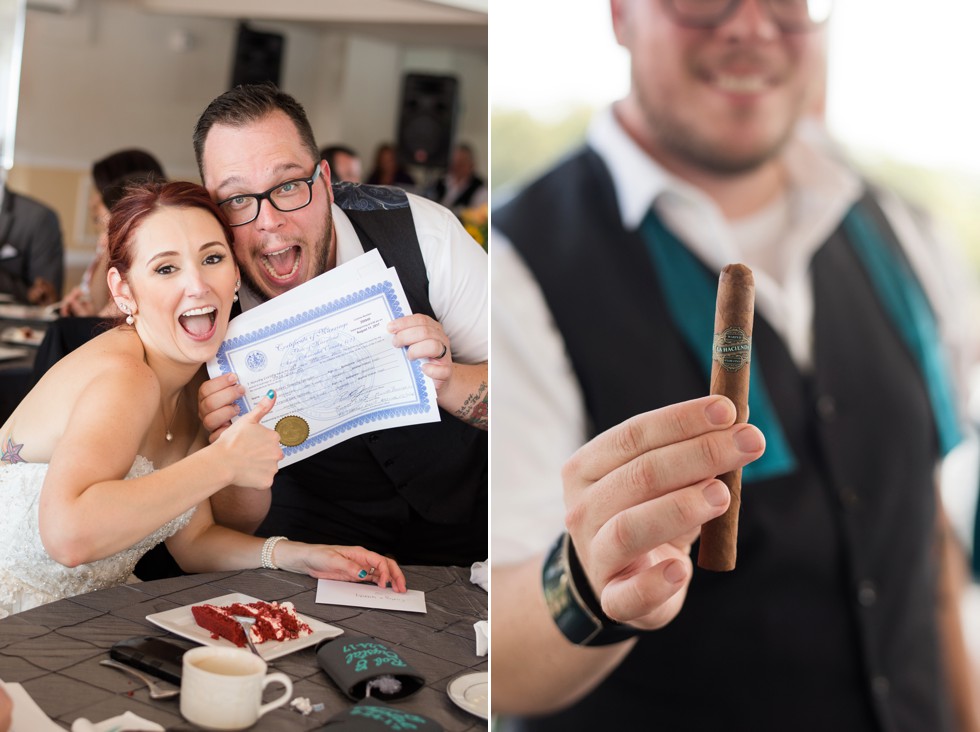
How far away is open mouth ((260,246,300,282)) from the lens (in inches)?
70.9

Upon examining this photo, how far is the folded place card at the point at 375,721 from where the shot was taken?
1.09 m

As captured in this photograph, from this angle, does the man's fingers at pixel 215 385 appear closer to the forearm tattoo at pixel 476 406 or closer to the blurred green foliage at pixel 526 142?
the forearm tattoo at pixel 476 406

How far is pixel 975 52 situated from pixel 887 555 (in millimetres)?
417

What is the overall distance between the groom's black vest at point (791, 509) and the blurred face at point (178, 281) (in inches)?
36.2

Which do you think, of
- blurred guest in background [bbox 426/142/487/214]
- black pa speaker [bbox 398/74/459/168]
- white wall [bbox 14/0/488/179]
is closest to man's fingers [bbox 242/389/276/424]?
white wall [bbox 14/0/488/179]

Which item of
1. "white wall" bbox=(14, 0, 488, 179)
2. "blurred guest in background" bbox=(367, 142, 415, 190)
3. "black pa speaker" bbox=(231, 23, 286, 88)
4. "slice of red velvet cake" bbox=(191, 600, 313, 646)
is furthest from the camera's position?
"blurred guest in background" bbox=(367, 142, 415, 190)

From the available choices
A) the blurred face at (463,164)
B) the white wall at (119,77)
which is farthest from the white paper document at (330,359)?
the blurred face at (463,164)

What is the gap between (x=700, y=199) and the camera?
2.76 ft

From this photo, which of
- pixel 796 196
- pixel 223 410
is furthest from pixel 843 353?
pixel 223 410

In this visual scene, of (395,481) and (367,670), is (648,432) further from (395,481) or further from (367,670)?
(395,481)

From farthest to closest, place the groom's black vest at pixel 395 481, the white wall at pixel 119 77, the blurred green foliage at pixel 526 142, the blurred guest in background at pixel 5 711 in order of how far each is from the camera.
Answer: the white wall at pixel 119 77 → the groom's black vest at pixel 395 481 → the blurred guest in background at pixel 5 711 → the blurred green foliage at pixel 526 142

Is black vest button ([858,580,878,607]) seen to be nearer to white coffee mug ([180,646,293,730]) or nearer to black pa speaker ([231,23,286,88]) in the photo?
white coffee mug ([180,646,293,730])

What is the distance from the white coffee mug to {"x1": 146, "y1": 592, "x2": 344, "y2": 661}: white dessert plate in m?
0.12

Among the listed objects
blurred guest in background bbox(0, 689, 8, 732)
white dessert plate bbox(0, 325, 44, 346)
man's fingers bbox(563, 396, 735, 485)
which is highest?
white dessert plate bbox(0, 325, 44, 346)
